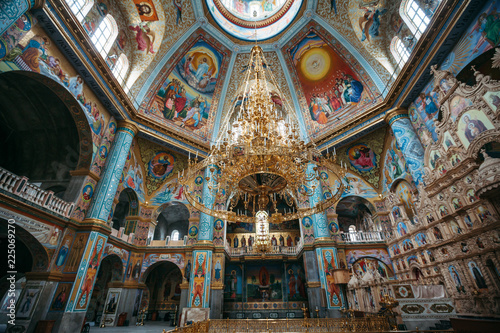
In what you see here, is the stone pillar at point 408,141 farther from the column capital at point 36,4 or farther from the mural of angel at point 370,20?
the column capital at point 36,4

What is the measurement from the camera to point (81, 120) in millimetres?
9820

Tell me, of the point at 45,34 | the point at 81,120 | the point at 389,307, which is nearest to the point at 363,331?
the point at 389,307

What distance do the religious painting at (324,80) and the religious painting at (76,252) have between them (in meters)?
13.9

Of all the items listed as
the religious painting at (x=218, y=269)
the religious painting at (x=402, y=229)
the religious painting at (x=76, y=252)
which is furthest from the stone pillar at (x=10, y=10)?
the religious painting at (x=402, y=229)

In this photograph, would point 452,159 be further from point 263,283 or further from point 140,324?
point 140,324

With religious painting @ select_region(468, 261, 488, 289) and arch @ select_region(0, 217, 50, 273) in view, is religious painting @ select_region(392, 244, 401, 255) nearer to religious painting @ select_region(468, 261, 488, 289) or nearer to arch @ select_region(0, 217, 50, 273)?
religious painting @ select_region(468, 261, 488, 289)

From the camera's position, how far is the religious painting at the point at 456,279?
7586 mm

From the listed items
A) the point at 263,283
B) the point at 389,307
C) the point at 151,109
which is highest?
the point at 151,109

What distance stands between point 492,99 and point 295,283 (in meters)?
14.2

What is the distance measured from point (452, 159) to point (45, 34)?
49.0ft

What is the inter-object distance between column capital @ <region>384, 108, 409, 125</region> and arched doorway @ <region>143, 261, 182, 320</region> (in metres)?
17.2

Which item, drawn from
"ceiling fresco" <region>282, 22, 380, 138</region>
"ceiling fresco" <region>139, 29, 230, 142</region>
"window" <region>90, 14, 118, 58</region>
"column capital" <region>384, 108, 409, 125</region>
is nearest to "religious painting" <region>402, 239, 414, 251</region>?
"column capital" <region>384, 108, 409, 125</region>

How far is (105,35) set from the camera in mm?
10969

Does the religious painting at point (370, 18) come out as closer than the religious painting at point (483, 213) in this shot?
No
